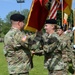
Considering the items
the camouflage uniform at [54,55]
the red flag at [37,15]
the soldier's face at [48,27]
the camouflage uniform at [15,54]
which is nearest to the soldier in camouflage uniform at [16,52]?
the camouflage uniform at [15,54]

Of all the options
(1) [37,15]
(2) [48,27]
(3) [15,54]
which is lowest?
(3) [15,54]

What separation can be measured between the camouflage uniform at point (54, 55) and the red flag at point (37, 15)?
325 mm

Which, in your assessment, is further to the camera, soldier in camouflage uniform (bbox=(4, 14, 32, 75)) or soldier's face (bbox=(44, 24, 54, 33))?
soldier's face (bbox=(44, 24, 54, 33))

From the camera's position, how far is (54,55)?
22.4ft

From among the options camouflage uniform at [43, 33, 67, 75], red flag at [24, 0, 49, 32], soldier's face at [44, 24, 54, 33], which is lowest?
camouflage uniform at [43, 33, 67, 75]

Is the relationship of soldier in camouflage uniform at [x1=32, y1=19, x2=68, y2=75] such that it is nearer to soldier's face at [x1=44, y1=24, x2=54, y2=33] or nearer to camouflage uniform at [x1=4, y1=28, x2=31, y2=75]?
soldier's face at [x1=44, y1=24, x2=54, y2=33]

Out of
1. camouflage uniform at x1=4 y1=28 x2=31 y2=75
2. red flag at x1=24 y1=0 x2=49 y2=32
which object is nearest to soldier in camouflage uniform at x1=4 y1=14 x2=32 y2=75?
camouflage uniform at x1=4 y1=28 x2=31 y2=75

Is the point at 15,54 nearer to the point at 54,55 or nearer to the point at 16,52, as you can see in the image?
the point at 16,52

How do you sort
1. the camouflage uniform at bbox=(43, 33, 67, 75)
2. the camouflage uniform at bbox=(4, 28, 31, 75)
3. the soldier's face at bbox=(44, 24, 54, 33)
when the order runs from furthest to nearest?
the soldier's face at bbox=(44, 24, 54, 33), the camouflage uniform at bbox=(43, 33, 67, 75), the camouflage uniform at bbox=(4, 28, 31, 75)

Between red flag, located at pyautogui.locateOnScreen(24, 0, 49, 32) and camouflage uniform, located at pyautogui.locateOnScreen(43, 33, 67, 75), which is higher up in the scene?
→ red flag, located at pyautogui.locateOnScreen(24, 0, 49, 32)

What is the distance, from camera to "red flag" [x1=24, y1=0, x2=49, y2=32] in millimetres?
→ 6586

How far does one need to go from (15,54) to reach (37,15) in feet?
3.04

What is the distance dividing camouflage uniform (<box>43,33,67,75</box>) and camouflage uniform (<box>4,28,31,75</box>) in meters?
0.44

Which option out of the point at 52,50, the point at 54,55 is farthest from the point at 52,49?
the point at 54,55
